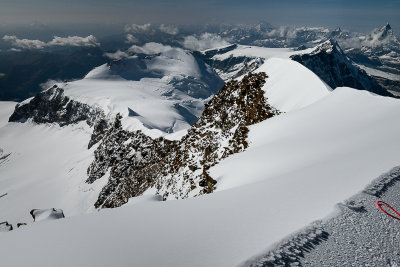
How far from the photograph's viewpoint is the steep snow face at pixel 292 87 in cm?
3262

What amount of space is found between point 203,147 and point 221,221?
1200 inches

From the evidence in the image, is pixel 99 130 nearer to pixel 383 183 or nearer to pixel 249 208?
pixel 249 208

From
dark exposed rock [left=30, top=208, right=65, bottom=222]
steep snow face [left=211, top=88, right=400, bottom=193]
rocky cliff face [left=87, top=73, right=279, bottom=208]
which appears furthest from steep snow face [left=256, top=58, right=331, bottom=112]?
dark exposed rock [left=30, top=208, right=65, bottom=222]

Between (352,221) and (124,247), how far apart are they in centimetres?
700

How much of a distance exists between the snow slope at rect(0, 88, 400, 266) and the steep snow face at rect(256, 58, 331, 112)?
53.3 ft

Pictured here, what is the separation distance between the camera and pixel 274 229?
7.69 metres

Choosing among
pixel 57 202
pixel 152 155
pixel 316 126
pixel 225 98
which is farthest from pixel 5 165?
pixel 316 126

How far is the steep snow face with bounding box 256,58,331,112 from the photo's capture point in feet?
A: 107

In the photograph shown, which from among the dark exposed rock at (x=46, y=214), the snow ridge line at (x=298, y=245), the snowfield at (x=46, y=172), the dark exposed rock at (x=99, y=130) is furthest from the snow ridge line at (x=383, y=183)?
the dark exposed rock at (x=99, y=130)

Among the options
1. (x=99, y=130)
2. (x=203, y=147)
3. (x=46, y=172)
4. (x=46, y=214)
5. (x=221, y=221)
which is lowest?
(x=46, y=172)

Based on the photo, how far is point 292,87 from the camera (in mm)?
36844

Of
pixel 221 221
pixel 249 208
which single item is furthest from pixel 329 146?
pixel 221 221

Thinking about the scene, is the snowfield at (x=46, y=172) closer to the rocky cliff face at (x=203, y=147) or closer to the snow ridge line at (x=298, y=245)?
the rocky cliff face at (x=203, y=147)

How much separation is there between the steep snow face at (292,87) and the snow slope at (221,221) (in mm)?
16232
